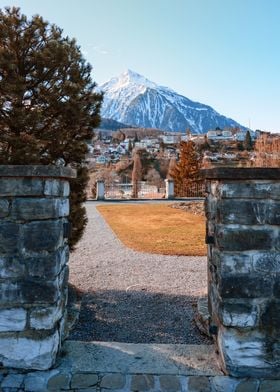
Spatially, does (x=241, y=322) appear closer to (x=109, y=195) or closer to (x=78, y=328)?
(x=78, y=328)

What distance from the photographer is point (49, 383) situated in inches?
98.3

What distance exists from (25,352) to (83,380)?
1.58 feet

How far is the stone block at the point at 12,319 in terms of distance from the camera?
102 inches

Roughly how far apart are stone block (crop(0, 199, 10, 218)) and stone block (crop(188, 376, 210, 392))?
5.97ft

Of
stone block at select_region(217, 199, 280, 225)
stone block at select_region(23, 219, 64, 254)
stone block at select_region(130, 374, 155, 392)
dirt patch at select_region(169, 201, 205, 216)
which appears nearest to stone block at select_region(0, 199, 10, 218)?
stone block at select_region(23, 219, 64, 254)

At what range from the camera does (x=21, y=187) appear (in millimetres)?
2609

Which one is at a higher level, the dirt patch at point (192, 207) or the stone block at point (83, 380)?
the dirt patch at point (192, 207)

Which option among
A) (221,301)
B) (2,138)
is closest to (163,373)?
(221,301)

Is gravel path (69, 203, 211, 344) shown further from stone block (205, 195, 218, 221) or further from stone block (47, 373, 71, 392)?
stone block (205, 195, 218, 221)

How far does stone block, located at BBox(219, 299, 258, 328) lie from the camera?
2.56m

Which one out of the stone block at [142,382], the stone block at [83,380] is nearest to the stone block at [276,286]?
the stone block at [142,382]

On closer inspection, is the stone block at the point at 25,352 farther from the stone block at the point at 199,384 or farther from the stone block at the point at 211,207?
the stone block at the point at 211,207

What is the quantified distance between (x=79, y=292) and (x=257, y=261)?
3.01 metres

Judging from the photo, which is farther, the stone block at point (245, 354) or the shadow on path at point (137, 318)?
the shadow on path at point (137, 318)
